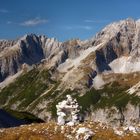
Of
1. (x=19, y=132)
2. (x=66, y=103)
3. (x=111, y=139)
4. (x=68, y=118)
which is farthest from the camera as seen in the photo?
(x=68, y=118)

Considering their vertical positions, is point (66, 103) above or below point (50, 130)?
above

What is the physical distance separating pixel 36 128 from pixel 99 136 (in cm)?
1038

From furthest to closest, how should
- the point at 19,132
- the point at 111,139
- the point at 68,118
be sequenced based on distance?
the point at 68,118
the point at 19,132
the point at 111,139

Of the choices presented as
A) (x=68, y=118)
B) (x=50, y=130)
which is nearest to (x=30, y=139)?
(x=50, y=130)

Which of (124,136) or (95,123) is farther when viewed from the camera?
(95,123)

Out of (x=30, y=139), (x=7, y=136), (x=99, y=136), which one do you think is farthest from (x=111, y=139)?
(x=7, y=136)

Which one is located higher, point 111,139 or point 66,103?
point 66,103

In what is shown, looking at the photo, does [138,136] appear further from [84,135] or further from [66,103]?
[66,103]

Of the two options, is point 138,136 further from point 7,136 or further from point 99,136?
point 7,136

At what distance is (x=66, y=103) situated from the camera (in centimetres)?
7225

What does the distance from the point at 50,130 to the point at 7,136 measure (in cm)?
651

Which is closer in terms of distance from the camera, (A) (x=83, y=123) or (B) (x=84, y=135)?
(B) (x=84, y=135)

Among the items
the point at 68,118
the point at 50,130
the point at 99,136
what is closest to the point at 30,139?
the point at 50,130

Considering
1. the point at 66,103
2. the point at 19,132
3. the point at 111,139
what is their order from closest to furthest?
the point at 111,139 → the point at 19,132 → the point at 66,103
